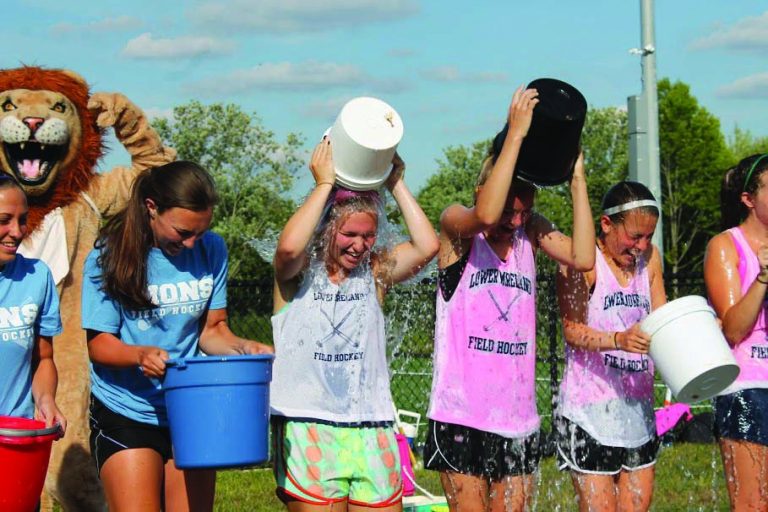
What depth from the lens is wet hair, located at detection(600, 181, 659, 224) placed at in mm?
4777

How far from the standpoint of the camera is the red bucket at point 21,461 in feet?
11.7

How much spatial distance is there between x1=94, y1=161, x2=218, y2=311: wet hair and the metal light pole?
21.0 ft

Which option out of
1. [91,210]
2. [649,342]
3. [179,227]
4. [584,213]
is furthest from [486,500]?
[91,210]

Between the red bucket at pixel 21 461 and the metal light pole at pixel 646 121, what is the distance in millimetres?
6917

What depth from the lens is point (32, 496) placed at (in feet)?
12.0

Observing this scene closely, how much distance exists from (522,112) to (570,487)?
4080mm

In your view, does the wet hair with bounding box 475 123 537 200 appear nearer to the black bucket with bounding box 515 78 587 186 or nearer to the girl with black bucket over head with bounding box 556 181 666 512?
the black bucket with bounding box 515 78 587 186

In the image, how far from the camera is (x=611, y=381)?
4.75 metres

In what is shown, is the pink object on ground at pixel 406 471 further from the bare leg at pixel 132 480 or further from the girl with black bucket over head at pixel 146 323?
the bare leg at pixel 132 480

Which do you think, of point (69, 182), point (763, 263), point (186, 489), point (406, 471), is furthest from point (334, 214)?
point (406, 471)

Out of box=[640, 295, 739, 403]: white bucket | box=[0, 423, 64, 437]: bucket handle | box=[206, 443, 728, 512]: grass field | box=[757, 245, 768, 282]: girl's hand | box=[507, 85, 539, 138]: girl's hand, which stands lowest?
box=[206, 443, 728, 512]: grass field

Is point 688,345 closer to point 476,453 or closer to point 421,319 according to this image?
point 476,453

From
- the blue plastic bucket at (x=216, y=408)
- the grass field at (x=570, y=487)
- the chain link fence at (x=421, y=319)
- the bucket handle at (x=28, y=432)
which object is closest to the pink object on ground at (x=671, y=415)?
the grass field at (x=570, y=487)

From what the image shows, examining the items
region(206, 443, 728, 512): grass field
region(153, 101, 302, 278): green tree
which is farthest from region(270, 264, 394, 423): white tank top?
region(153, 101, 302, 278): green tree
